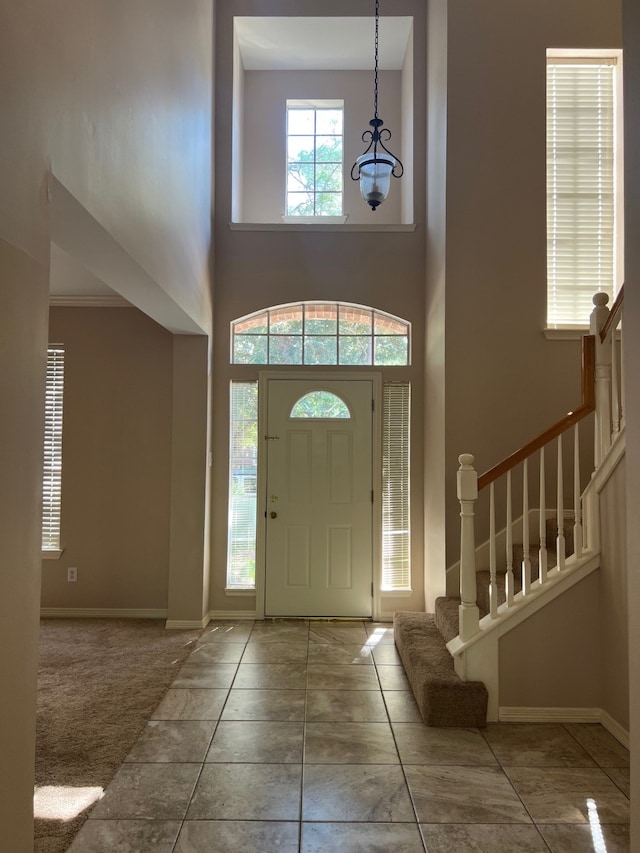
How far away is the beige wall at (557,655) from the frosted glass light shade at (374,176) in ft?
8.92

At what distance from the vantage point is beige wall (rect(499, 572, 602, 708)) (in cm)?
307

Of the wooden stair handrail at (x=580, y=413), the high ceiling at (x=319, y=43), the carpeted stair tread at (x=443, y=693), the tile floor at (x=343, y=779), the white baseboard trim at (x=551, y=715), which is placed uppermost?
the high ceiling at (x=319, y=43)

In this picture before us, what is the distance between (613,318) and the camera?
9.76 ft

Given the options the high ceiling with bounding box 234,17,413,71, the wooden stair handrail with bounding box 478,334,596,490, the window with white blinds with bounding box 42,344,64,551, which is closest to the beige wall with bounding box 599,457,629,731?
the wooden stair handrail with bounding box 478,334,596,490

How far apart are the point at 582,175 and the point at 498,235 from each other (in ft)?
2.94

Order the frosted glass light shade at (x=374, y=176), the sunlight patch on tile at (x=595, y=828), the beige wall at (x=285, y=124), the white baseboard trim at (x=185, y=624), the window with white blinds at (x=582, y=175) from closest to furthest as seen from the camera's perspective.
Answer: the sunlight patch on tile at (x=595, y=828) → the frosted glass light shade at (x=374, y=176) → the window with white blinds at (x=582, y=175) → the white baseboard trim at (x=185, y=624) → the beige wall at (x=285, y=124)

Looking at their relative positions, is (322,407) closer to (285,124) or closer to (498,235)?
(498,235)

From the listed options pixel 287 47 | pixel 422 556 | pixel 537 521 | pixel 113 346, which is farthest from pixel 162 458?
pixel 287 47

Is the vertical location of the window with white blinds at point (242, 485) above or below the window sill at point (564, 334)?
below

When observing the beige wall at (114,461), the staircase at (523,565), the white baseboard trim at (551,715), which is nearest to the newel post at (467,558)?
the staircase at (523,565)

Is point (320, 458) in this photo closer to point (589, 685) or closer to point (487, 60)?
point (589, 685)

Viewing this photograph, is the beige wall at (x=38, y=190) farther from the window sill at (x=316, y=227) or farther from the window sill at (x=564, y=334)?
the window sill at (x=564, y=334)

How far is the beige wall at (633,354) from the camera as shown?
1.40 m

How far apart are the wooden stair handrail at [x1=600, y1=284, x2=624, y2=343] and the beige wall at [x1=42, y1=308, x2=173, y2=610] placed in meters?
3.35
